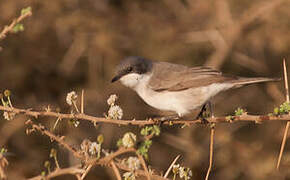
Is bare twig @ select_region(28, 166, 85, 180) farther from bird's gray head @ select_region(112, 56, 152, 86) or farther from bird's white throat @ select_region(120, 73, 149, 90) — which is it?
bird's white throat @ select_region(120, 73, 149, 90)

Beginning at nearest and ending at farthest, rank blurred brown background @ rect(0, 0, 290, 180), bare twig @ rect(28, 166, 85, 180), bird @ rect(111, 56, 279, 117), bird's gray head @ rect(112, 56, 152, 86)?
1. bare twig @ rect(28, 166, 85, 180)
2. bird @ rect(111, 56, 279, 117)
3. bird's gray head @ rect(112, 56, 152, 86)
4. blurred brown background @ rect(0, 0, 290, 180)

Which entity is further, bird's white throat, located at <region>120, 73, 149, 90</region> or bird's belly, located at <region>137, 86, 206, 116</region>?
bird's white throat, located at <region>120, 73, 149, 90</region>

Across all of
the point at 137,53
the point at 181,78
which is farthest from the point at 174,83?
the point at 137,53

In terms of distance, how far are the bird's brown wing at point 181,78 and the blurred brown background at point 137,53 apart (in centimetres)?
118

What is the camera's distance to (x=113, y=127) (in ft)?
23.4

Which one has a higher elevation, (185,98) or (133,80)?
(133,80)

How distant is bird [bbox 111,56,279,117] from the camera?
4.51 metres

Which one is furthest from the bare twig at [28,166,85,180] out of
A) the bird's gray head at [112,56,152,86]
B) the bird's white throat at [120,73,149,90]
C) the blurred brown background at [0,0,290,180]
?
the blurred brown background at [0,0,290,180]

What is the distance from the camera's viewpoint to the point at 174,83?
4.88 metres

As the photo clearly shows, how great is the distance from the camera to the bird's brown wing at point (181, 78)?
4.59 m

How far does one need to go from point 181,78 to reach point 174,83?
11 cm

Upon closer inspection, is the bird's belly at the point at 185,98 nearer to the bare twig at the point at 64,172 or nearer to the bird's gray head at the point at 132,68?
the bird's gray head at the point at 132,68

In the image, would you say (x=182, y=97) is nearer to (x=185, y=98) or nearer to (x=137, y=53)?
(x=185, y=98)

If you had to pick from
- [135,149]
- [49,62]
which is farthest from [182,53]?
[135,149]
